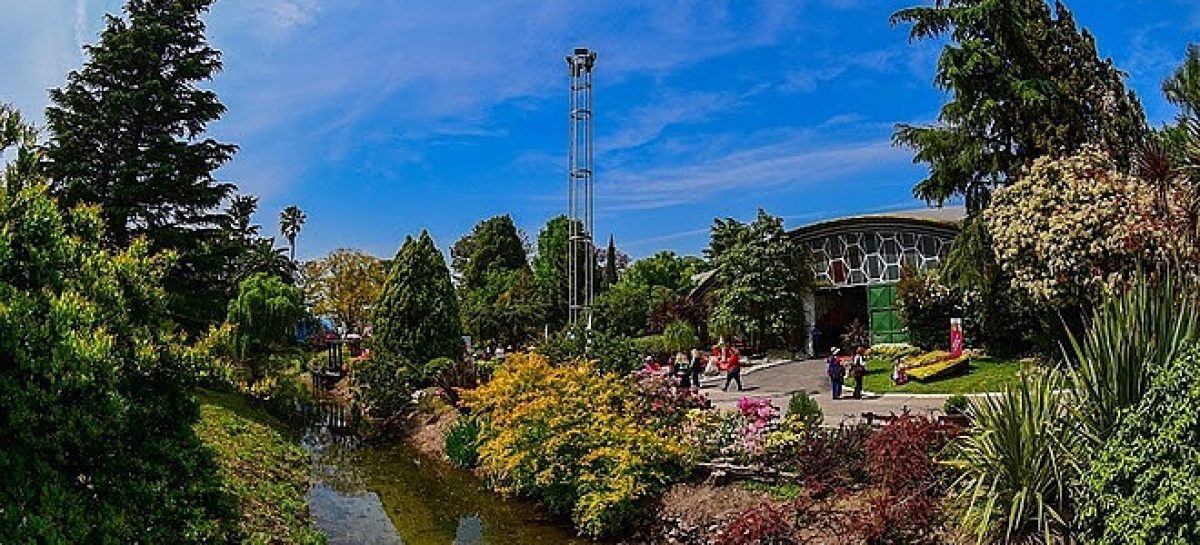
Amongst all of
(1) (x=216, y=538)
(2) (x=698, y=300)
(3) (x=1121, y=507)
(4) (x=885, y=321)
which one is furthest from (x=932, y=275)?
(1) (x=216, y=538)

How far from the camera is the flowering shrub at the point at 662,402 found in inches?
545

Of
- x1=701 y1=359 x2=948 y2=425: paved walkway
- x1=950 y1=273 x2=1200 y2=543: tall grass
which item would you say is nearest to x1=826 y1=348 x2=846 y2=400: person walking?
x1=701 y1=359 x2=948 y2=425: paved walkway

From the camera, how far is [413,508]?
46.8ft

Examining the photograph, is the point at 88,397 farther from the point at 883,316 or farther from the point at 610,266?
the point at 610,266

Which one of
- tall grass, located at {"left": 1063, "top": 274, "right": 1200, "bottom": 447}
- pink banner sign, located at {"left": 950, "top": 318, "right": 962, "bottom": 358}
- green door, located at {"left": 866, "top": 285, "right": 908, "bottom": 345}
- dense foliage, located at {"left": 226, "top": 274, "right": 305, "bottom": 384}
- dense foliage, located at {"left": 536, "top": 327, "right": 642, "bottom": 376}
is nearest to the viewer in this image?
tall grass, located at {"left": 1063, "top": 274, "right": 1200, "bottom": 447}

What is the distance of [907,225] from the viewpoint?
33.3m

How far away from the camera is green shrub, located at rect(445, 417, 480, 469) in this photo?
17.3 metres

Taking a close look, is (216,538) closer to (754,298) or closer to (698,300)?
(754,298)

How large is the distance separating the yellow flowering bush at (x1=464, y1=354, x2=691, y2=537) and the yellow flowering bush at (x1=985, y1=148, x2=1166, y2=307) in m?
11.5

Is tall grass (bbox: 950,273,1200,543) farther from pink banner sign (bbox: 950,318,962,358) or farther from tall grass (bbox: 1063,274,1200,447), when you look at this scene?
pink banner sign (bbox: 950,318,962,358)

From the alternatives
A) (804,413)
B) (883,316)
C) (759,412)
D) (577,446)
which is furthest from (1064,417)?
(883,316)

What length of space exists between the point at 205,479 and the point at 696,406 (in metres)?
9.68

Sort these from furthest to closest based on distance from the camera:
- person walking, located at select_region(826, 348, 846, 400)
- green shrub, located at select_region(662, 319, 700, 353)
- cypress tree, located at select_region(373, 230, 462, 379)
Result: green shrub, located at select_region(662, 319, 700, 353)
cypress tree, located at select_region(373, 230, 462, 379)
person walking, located at select_region(826, 348, 846, 400)

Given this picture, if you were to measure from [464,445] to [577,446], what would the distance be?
16.2 feet
